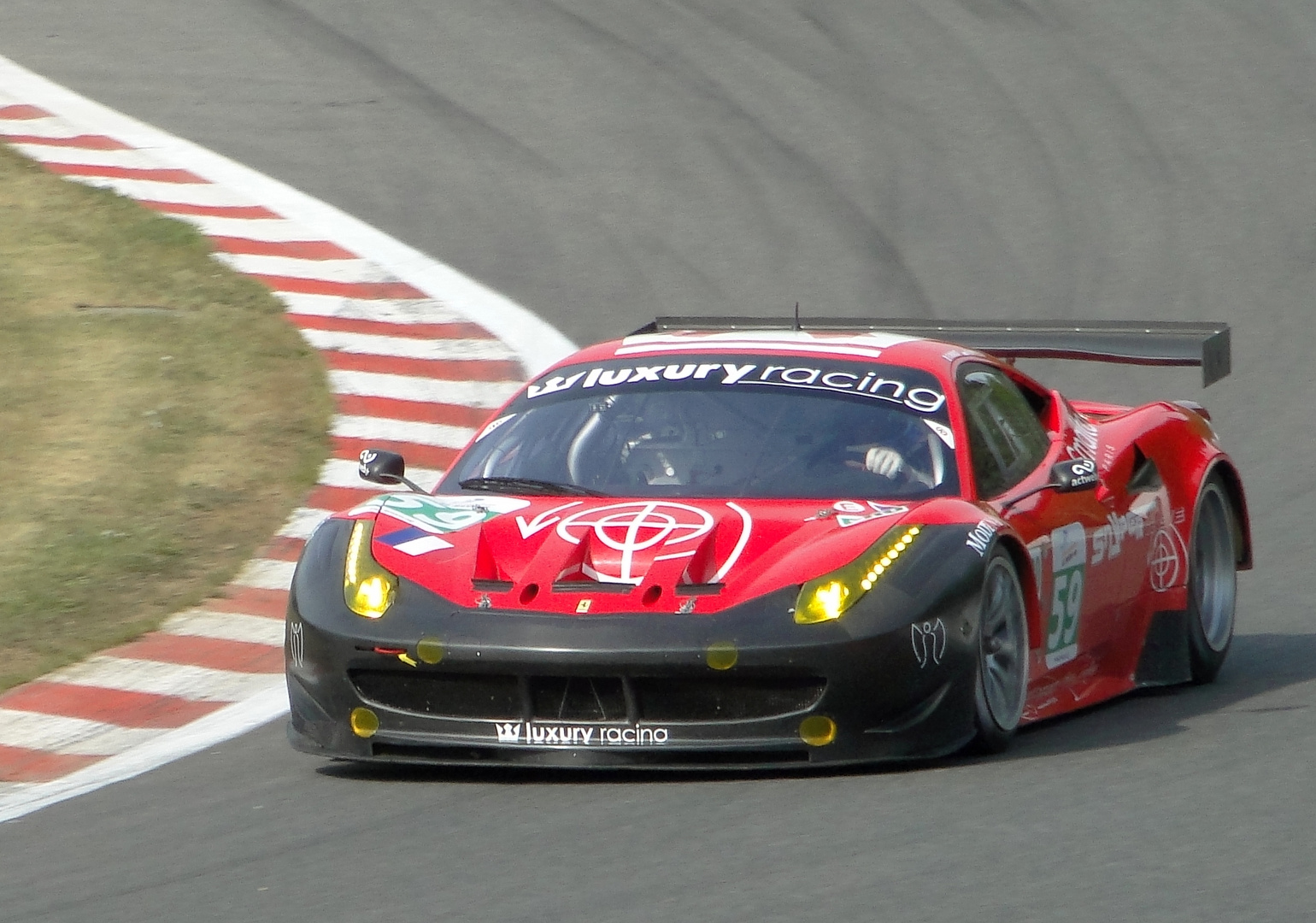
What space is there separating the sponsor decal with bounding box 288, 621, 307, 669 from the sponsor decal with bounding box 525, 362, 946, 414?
1297mm

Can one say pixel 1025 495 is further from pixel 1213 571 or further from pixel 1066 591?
pixel 1213 571

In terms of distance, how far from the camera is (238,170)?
1415 centimetres

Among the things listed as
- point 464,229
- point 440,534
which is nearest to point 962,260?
point 464,229

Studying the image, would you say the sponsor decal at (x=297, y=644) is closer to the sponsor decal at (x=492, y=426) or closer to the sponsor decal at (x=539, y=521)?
the sponsor decal at (x=539, y=521)

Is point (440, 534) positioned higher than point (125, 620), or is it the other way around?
point (440, 534)

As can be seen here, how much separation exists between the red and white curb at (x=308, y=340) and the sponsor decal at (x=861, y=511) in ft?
6.36

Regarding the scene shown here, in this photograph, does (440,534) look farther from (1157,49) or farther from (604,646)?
(1157,49)

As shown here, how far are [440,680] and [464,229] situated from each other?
323 inches

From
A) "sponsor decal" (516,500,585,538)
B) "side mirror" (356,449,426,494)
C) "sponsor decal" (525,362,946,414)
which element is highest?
"sponsor decal" (525,362,946,414)

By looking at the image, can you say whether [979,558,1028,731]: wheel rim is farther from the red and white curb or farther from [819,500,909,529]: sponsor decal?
the red and white curb

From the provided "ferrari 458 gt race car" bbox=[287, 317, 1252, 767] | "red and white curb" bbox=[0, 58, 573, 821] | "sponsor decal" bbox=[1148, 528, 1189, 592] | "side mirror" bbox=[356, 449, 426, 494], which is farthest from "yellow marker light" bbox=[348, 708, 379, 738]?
"sponsor decal" bbox=[1148, 528, 1189, 592]

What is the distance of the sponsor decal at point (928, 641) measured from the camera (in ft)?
17.6

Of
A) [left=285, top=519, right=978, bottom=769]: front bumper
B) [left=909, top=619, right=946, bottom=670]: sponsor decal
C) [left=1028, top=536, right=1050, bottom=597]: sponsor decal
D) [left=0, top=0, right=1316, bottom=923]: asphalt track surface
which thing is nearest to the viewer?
[left=0, top=0, right=1316, bottom=923]: asphalt track surface

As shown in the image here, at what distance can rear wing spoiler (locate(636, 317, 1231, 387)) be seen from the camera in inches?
294
